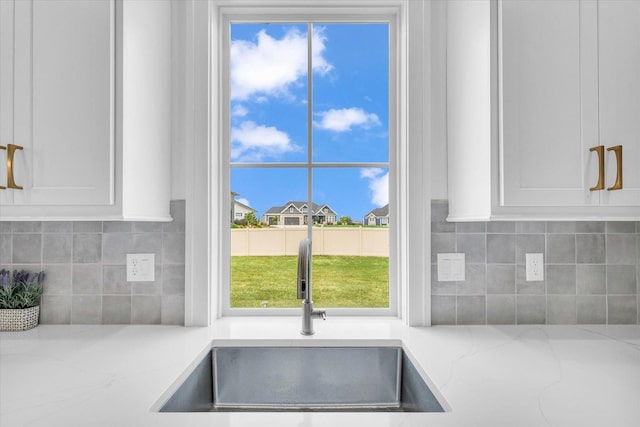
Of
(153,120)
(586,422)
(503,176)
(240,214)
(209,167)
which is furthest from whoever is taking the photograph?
(240,214)

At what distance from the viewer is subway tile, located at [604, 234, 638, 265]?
1424 millimetres

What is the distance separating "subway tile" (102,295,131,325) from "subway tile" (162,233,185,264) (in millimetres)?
216

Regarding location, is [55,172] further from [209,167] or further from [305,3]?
[305,3]

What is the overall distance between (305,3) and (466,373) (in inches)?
57.2

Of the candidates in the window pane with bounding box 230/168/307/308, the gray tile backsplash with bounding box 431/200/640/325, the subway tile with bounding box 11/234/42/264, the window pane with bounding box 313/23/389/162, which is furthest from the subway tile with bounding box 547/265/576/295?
the subway tile with bounding box 11/234/42/264

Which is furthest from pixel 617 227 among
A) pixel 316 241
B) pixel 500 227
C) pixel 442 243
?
pixel 316 241

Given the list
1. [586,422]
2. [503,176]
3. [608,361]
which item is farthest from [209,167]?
[608,361]

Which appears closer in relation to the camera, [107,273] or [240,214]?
[107,273]

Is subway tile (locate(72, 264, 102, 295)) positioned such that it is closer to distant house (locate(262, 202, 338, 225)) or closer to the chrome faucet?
distant house (locate(262, 202, 338, 225))

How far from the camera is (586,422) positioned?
74cm

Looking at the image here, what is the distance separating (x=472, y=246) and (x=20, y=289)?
1705 millimetres

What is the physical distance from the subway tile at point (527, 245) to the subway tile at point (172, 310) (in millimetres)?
1312

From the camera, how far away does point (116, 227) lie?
55.9 inches

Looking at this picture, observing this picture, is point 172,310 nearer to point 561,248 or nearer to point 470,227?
point 470,227
